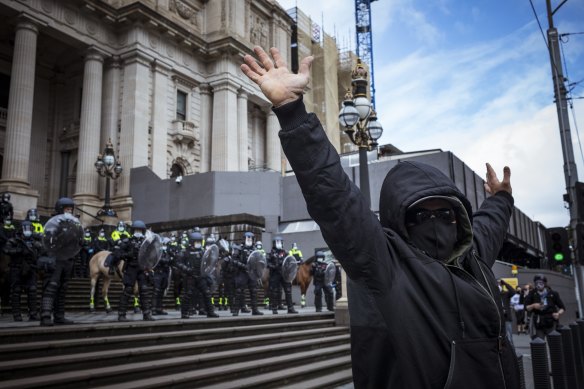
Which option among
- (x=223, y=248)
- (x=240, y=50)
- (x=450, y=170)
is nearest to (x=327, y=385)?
(x=223, y=248)

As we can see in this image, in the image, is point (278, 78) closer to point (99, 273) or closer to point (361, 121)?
point (361, 121)

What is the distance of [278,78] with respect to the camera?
6.43ft

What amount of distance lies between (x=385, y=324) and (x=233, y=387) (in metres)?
6.29

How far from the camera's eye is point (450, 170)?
24562 mm

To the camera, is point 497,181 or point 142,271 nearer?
point 497,181

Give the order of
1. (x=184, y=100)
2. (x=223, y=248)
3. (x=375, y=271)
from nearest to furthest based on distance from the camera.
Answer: (x=375, y=271) → (x=223, y=248) → (x=184, y=100)

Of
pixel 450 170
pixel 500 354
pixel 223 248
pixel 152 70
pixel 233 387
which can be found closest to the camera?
pixel 500 354

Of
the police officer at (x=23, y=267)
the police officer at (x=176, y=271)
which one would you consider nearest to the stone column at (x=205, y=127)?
the police officer at (x=176, y=271)

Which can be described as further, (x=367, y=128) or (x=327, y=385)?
(x=367, y=128)

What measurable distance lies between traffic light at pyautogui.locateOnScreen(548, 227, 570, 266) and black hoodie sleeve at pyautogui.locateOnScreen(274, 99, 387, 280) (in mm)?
9850

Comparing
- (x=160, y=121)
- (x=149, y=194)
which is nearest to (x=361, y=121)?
(x=149, y=194)

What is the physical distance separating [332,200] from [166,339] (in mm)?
7760

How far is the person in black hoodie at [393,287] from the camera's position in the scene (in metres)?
1.83

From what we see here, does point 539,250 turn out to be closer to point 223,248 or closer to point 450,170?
point 450,170
